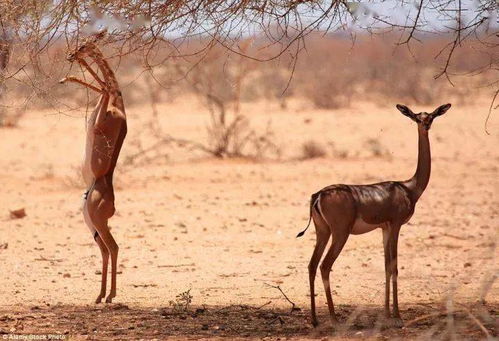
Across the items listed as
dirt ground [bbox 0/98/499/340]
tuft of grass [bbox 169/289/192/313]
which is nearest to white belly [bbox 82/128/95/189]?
dirt ground [bbox 0/98/499/340]

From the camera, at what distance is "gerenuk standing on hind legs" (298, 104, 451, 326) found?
7109mm

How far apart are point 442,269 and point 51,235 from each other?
16.3 feet

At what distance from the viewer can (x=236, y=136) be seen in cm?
1984

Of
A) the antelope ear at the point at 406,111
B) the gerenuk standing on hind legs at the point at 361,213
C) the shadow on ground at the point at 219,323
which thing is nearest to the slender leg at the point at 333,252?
the gerenuk standing on hind legs at the point at 361,213

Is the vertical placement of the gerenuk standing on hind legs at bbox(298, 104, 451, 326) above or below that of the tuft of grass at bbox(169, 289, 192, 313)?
above

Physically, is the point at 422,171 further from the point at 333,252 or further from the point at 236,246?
the point at 236,246

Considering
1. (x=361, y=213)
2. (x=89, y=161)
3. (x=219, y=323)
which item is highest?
(x=89, y=161)

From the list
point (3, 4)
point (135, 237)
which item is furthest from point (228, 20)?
point (135, 237)

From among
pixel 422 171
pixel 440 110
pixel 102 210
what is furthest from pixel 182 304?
pixel 440 110

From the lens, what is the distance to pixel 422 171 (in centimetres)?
775

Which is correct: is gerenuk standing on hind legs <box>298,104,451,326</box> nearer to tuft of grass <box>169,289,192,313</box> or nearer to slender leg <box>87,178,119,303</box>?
tuft of grass <box>169,289,192,313</box>

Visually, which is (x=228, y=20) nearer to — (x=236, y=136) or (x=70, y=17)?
(x=70, y=17)

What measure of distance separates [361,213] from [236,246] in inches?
174

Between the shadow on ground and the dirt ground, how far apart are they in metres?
0.02
